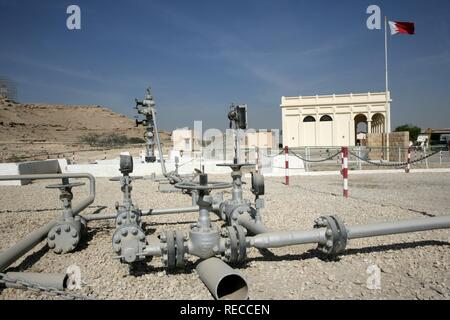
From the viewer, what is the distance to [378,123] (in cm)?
4006

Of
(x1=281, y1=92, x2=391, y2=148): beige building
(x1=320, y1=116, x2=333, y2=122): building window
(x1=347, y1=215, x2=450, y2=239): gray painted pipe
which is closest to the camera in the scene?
(x1=347, y1=215, x2=450, y2=239): gray painted pipe

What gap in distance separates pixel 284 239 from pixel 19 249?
2467 mm

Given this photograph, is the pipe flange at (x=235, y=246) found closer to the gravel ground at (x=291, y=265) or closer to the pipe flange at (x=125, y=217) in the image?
the gravel ground at (x=291, y=265)

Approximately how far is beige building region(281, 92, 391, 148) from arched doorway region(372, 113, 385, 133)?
0.41 feet

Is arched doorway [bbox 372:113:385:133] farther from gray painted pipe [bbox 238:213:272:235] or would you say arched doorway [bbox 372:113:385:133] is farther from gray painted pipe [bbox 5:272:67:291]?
gray painted pipe [bbox 5:272:67:291]

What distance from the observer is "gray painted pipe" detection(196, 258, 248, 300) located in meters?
2.29

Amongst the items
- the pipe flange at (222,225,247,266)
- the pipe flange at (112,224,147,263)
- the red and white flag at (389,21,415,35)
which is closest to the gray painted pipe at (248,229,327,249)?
the pipe flange at (222,225,247,266)

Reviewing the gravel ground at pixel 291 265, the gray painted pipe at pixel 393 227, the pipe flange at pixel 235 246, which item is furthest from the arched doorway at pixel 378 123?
the pipe flange at pixel 235 246

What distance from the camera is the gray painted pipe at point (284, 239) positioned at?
2.79 meters

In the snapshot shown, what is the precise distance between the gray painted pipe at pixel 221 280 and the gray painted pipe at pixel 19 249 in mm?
1665

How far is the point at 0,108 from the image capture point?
274 ft
